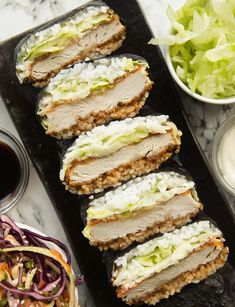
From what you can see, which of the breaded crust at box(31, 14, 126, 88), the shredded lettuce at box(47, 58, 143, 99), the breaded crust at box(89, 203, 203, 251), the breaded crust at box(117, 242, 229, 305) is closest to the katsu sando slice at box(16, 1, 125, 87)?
the breaded crust at box(31, 14, 126, 88)

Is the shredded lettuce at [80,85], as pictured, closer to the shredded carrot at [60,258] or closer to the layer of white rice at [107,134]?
the layer of white rice at [107,134]

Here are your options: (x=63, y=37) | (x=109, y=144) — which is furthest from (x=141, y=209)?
(x=63, y=37)

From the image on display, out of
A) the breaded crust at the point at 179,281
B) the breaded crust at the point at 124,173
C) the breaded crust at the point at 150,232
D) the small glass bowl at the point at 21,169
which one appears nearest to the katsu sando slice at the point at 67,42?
the small glass bowl at the point at 21,169

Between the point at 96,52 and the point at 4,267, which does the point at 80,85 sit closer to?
the point at 96,52

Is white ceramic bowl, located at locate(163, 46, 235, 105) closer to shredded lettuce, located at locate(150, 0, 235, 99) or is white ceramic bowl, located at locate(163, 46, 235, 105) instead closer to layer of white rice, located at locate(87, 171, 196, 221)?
shredded lettuce, located at locate(150, 0, 235, 99)

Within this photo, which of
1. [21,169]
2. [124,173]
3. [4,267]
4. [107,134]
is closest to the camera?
[4,267]

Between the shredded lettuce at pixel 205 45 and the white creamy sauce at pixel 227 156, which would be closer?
the shredded lettuce at pixel 205 45

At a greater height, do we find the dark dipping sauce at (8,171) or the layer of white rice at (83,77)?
the layer of white rice at (83,77)
